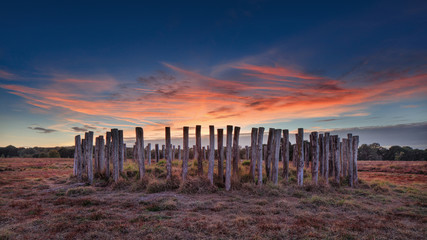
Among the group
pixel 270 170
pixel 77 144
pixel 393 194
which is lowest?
pixel 393 194

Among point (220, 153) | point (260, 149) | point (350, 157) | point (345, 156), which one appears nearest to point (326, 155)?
point (350, 157)

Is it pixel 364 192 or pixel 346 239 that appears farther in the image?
pixel 364 192

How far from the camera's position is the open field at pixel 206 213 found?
507 centimetres

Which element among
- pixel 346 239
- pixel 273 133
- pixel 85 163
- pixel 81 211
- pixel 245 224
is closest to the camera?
pixel 346 239

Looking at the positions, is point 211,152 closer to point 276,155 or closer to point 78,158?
point 276,155

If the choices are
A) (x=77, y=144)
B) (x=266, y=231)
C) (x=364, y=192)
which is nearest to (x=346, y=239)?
(x=266, y=231)

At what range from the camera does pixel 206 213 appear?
657 cm

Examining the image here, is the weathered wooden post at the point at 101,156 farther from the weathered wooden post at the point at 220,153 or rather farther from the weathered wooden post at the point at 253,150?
the weathered wooden post at the point at 253,150

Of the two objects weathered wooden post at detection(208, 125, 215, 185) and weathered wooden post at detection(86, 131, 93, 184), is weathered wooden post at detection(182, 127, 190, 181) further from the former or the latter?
weathered wooden post at detection(86, 131, 93, 184)

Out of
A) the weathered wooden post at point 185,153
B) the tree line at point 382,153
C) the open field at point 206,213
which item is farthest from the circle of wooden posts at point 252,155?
the tree line at point 382,153

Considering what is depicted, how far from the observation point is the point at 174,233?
4926 mm

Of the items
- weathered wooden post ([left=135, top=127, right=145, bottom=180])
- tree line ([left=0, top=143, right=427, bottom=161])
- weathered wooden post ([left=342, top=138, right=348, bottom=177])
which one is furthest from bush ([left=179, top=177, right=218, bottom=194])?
tree line ([left=0, top=143, right=427, bottom=161])

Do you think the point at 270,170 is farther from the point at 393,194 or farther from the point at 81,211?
the point at 81,211

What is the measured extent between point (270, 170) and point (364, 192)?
4058 millimetres
